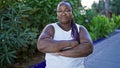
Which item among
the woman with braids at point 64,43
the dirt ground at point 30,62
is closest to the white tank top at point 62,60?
the woman with braids at point 64,43

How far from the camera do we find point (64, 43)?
5.35 ft

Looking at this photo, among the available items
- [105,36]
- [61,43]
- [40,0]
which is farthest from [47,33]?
[105,36]

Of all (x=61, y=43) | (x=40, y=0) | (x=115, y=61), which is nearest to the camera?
(x=61, y=43)

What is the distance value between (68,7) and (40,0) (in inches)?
133

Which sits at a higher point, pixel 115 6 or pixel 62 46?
pixel 62 46

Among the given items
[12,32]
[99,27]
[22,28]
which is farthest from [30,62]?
[99,27]

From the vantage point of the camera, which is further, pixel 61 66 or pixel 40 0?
pixel 40 0

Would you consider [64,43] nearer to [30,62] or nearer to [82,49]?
[82,49]

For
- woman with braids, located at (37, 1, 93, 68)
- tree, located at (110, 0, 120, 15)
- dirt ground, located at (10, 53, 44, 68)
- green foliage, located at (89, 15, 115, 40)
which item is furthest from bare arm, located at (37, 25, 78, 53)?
tree, located at (110, 0, 120, 15)

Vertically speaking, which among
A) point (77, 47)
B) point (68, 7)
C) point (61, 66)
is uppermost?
point (68, 7)

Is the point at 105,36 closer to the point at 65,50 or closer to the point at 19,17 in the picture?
→ the point at 19,17

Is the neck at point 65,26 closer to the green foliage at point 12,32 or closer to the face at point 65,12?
the face at point 65,12

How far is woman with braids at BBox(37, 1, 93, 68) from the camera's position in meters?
1.63

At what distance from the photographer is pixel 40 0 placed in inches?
199
